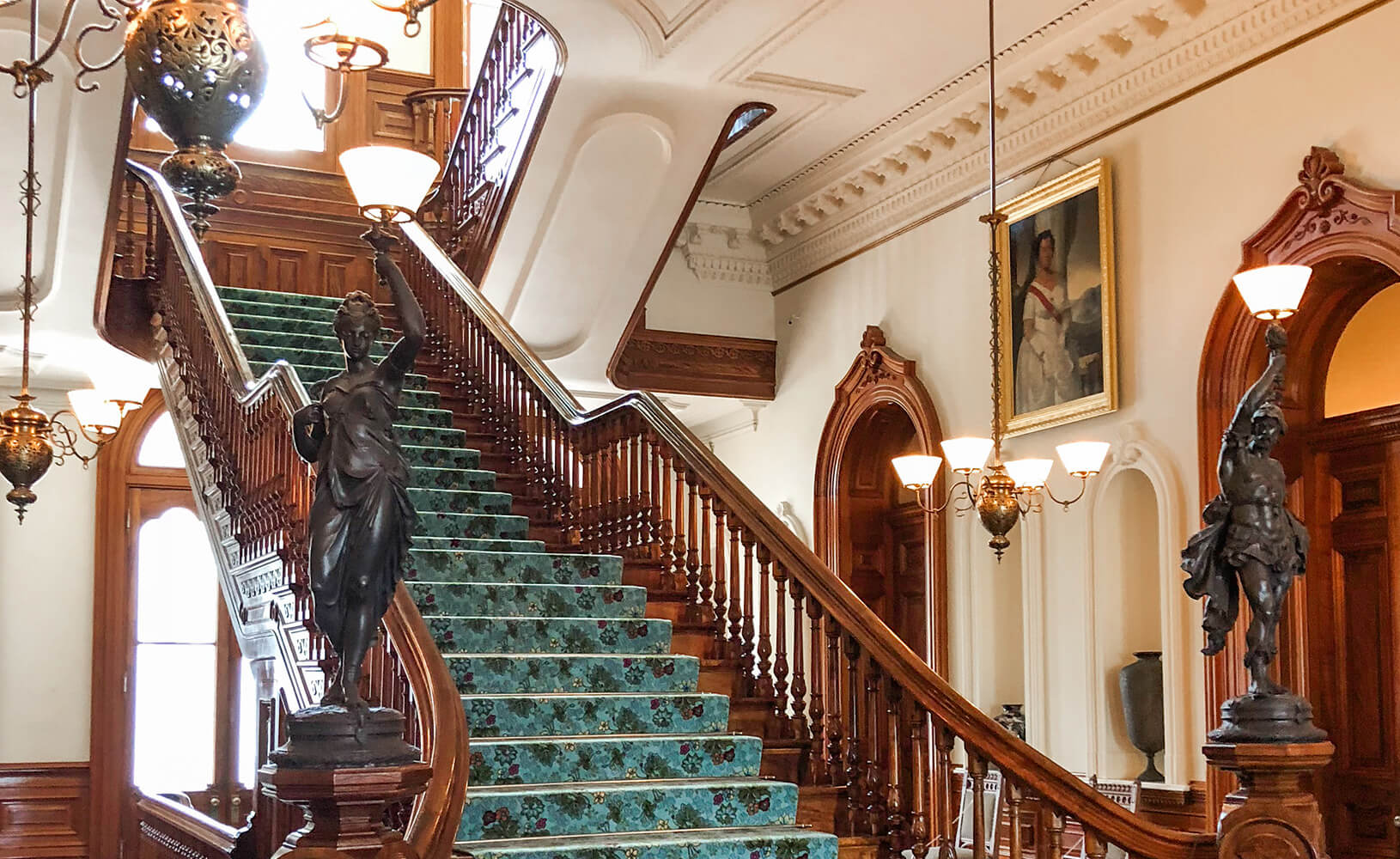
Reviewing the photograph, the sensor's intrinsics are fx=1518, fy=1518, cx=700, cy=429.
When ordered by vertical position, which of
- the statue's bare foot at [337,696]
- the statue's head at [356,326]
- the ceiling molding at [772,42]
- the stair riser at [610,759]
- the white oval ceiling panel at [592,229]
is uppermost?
the ceiling molding at [772,42]

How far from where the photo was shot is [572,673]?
6520mm

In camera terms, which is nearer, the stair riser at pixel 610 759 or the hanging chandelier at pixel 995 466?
the stair riser at pixel 610 759

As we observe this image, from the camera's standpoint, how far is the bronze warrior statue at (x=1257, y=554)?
15.7 feet

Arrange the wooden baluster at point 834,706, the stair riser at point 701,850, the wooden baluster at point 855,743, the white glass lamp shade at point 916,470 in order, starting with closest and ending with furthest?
the stair riser at point 701,850
the wooden baluster at point 855,743
the wooden baluster at point 834,706
the white glass lamp shade at point 916,470

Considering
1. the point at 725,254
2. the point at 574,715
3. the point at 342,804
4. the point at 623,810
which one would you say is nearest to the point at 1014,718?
the point at 574,715

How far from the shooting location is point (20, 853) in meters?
12.1

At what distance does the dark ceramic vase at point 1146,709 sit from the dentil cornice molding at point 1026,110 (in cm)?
316

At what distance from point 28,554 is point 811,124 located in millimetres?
7233

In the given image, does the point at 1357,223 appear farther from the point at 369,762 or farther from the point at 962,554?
the point at 369,762

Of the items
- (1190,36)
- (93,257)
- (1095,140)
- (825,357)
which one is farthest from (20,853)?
(1190,36)

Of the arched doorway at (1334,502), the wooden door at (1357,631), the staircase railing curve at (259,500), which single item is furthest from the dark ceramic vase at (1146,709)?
the staircase railing curve at (259,500)

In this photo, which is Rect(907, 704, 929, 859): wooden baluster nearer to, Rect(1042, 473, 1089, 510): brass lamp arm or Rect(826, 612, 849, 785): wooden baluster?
Rect(826, 612, 849, 785): wooden baluster

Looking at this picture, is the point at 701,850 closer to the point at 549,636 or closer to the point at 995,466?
the point at 549,636

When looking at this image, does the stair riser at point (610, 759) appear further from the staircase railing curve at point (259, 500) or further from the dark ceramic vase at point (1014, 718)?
the dark ceramic vase at point (1014, 718)
